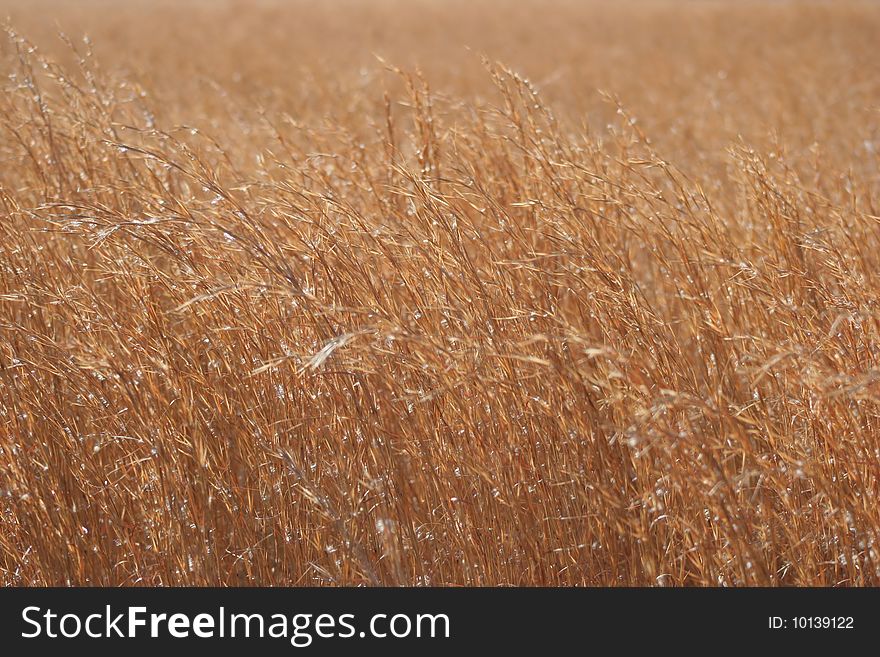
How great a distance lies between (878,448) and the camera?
67.3 inches

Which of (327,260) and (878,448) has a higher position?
(327,260)

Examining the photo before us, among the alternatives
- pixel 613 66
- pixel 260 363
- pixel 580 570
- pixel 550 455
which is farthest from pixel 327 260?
pixel 613 66

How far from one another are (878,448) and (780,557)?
291mm

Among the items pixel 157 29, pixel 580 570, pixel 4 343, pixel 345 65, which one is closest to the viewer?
pixel 580 570

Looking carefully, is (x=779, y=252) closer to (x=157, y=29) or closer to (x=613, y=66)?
(x=613, y=66)

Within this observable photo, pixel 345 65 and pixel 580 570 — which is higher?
pixel 345 65

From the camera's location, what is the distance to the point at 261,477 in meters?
1.72
